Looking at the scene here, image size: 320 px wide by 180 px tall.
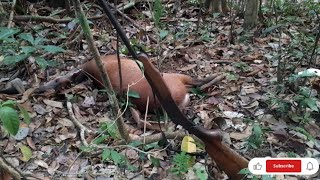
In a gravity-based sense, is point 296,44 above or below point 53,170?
above

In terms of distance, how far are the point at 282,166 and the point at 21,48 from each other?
6.96 ft

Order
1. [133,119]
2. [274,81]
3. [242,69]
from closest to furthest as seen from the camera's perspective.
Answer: [133,119] → [274,81] → [242,69]

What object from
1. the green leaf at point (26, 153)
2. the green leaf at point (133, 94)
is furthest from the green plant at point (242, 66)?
the green leaf at point (26, 153)

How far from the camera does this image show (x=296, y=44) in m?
3.59

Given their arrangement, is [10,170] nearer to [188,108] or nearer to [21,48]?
[188,108]

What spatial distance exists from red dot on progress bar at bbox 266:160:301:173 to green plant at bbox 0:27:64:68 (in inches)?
61.3

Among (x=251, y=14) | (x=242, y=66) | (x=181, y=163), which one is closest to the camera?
(x=181, y=163)

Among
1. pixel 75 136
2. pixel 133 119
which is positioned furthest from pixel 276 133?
pixel 75 136

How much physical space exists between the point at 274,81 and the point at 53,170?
165 centimetres

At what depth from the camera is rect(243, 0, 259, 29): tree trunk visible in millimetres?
4125

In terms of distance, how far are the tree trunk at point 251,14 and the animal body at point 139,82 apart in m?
1.37

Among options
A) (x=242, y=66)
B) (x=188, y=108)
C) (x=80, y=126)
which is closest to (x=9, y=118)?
(x=80, y=126)

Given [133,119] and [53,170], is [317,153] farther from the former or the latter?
[53,170]

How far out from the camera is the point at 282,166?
1787 millimetres
